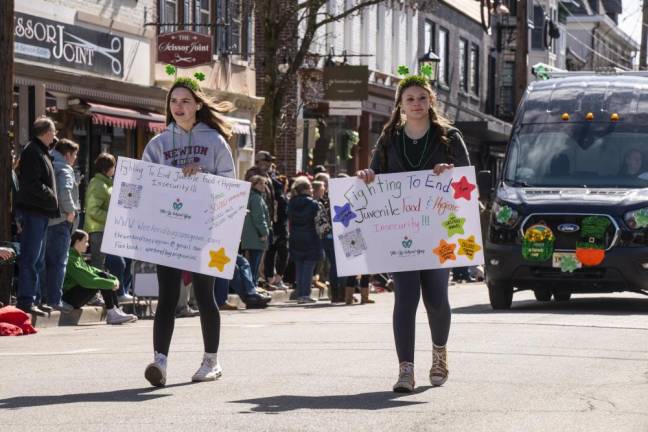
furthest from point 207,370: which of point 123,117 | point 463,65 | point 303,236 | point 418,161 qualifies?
point 463,65

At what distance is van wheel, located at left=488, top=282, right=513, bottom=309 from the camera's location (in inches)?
720

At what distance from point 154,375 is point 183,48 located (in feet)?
61.0

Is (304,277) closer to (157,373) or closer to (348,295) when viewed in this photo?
(348,295)

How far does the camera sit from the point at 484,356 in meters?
11.8

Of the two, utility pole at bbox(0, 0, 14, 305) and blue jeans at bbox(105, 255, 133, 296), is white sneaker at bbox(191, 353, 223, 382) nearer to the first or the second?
utility pole at bbox(0, 0, 14, 305)

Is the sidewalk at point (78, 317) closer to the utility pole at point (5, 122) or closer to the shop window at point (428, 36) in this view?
the utility pole at point (5, 122)

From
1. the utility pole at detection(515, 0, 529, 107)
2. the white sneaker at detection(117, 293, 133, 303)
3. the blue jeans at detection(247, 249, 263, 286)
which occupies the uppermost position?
the utility pole at detection(515, 0, 529, 107)

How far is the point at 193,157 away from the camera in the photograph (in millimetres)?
10297

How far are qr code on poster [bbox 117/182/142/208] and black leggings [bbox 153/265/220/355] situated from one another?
53 centimetres

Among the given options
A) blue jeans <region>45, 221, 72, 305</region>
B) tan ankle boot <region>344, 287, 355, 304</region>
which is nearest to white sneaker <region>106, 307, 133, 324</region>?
blue jeans <region>45, 221, 72, 305</region>

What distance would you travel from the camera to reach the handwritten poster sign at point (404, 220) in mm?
10203

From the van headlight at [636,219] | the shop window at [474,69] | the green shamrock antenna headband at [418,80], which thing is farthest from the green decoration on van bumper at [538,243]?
the shop window at [474,69]

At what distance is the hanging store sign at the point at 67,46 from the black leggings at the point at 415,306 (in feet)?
49.0

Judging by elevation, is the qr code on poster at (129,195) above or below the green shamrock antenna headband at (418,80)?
below
